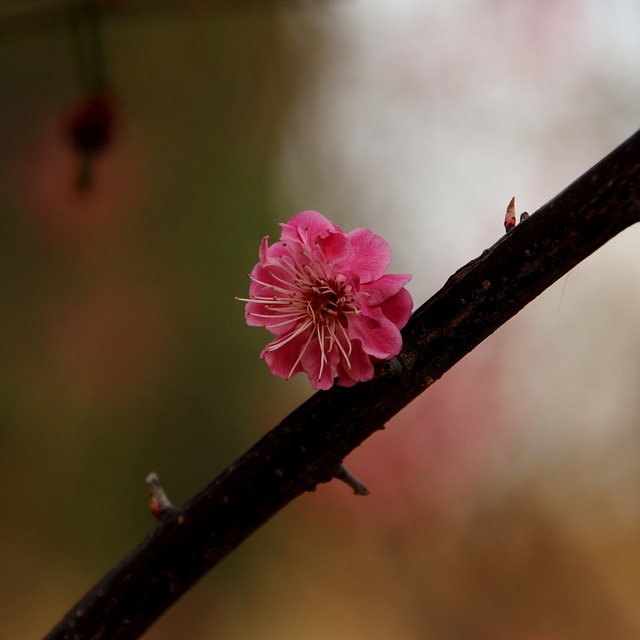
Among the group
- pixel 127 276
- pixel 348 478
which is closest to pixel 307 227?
pixel 348 478

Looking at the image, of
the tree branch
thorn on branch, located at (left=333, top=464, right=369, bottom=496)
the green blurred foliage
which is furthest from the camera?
the green blurred foliage

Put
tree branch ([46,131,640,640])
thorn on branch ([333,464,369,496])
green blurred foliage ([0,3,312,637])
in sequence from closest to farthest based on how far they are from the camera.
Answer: tree branch ([46,131,640,640])
thorn on branch ([333,464,369,496])
green blurred foliage ([0,3,312,637])

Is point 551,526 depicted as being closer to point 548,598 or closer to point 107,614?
point 548,598

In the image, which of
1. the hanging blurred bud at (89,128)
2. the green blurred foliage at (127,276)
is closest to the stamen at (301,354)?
the green blurred foliage at (127,276)

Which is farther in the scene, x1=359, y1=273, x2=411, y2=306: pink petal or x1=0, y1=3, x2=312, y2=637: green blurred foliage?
x1=0, y1=3, x2=312, y2=637: green blurred foliage

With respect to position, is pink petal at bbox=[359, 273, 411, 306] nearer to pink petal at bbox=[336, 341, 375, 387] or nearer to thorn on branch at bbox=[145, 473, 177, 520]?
pink petal at bbox=[336, 341, 375, 387]

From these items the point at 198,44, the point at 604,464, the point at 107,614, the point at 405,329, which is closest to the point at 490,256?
the point at 405,329

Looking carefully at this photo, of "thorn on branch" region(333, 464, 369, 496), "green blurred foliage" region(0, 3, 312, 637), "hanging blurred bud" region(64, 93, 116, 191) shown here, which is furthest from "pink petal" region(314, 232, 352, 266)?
"hanging blurred bud" region(64, 93, 116, 191)
